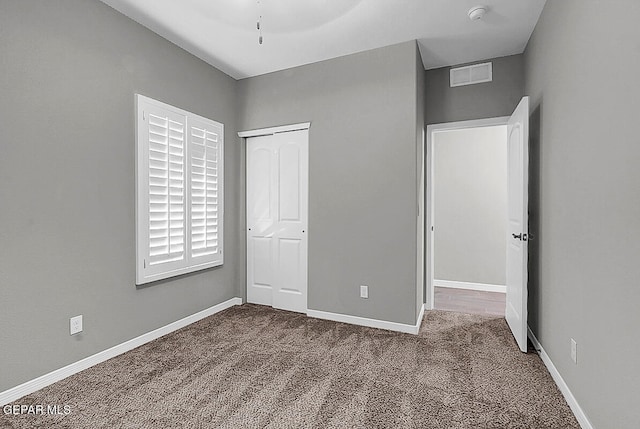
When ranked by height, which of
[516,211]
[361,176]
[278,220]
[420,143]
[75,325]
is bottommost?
[75,325]

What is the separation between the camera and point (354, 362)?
2635 millimetres

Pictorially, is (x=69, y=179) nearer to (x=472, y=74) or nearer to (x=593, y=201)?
(x=593, y=201)

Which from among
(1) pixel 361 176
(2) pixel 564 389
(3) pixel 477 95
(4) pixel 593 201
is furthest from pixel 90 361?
(3) pixel 477 95

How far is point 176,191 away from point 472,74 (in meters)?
3.37

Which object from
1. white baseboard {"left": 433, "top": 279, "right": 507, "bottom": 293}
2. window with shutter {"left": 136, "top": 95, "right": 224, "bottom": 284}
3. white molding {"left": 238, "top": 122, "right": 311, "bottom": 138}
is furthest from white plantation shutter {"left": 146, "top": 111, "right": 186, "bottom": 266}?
white baseboard {"left": 433, "top": 279, "right": 507, "bottom": 293}

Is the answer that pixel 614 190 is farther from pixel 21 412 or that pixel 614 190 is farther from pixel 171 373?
pixel 21 412

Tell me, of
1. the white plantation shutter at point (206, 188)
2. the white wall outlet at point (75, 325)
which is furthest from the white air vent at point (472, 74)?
the white wall outlet at point (75, 325)

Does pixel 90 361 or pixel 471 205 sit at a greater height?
pixel 471 205

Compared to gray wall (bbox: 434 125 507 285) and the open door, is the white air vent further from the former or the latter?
gray wall (bbox: 434 125 507 285)

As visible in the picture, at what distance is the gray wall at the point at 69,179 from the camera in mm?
2123

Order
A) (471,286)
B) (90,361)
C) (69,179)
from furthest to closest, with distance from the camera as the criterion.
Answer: (471,286)
(90,361)
(69,179)

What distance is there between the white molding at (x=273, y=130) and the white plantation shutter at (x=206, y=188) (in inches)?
14.0

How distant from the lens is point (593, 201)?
1774mm

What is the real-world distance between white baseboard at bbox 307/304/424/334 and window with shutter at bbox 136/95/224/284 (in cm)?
130
